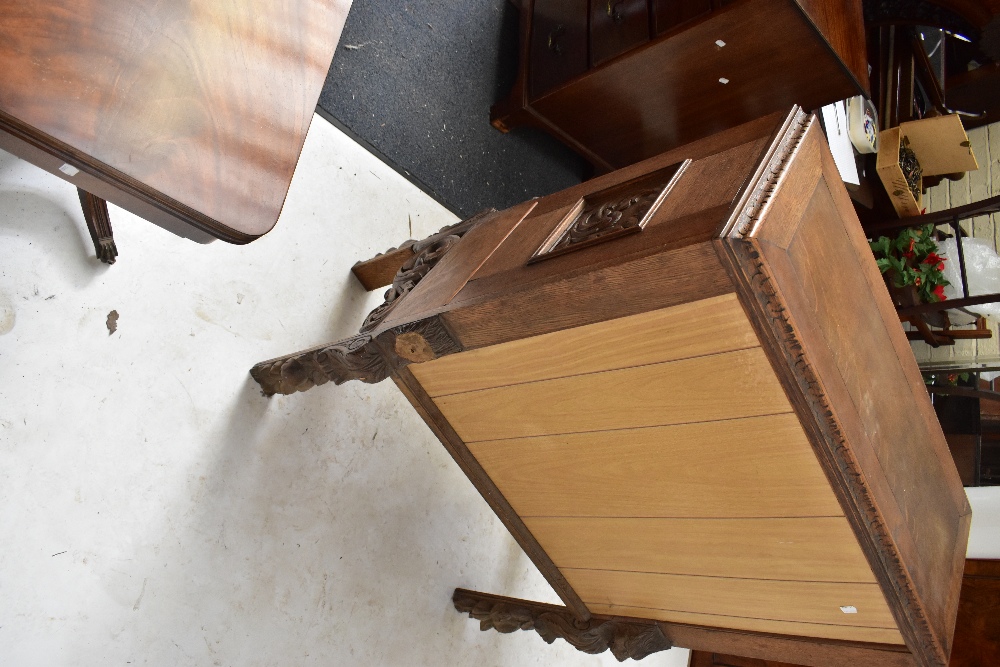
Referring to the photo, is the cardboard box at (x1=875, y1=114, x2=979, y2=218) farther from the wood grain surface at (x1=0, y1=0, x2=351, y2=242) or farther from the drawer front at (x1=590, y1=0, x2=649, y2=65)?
the wood grain surface at (x1=0, y1=0, x2=351, y2=242)

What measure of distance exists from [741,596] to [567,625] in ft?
1.64

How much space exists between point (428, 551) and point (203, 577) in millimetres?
669

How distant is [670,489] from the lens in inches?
53.4

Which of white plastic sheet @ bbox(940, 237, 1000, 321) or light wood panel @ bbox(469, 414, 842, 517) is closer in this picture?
light wood panel @ bbox(469, 414, 842, 517)

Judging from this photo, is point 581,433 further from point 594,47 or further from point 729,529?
point 594,47

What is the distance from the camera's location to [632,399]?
1.22 meters

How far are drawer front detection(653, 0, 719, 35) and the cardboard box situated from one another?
0.99 meters

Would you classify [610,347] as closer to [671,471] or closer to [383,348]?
[671,471]

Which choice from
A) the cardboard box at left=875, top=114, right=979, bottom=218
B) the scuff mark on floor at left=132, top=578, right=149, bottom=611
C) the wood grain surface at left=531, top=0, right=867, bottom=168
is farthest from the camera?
the cardboard box at left=875, top=114, right=979, bottom=218

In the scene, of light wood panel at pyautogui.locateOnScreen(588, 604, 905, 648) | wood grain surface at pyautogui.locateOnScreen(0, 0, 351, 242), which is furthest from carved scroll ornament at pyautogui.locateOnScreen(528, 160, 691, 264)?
light wood panel at pyautogui.locateOnScreen(588, 604, 905, 648)

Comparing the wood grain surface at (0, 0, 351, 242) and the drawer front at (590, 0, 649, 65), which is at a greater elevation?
the drawer front at (590, 0, 649, 65)

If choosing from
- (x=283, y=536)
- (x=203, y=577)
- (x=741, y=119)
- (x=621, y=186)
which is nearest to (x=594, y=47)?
(x=741, y=119)

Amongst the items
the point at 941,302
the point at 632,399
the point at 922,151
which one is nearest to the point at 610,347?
the point at 632,399

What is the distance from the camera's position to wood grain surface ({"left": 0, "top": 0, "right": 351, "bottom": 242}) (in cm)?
99
